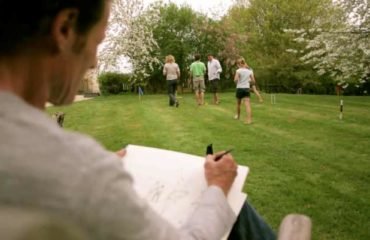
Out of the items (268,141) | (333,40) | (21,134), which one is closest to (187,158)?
(21,134)

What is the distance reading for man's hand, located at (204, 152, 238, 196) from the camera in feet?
5.13

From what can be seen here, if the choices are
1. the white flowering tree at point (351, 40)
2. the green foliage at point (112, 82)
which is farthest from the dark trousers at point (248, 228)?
the green foliage at point (112, 82)

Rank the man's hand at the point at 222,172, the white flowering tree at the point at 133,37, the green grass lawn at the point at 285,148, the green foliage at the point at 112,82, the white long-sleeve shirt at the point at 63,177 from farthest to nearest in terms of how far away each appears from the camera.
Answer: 1. the green foliage at the point at 112,82
2. the white flowering tree at the point at 133,37
3. the green grass lawn at the point at 285,148
4. the man's hand at the point at 222,172
5. the white long-sleeve shirt at the point at 63,177

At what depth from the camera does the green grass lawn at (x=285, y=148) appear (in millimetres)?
4672

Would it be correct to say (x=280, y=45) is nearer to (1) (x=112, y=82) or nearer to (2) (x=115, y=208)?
(1) (x=112, y=82)

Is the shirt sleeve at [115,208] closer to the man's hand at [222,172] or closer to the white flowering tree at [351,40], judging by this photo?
the man's hand at [222,172]

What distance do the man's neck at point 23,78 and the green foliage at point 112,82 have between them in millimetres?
28424

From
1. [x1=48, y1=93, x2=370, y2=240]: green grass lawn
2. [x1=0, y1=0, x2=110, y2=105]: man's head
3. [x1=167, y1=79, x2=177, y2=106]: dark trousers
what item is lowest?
[x1=48, y1=93, x2=370, y2=240]: green grass lawn

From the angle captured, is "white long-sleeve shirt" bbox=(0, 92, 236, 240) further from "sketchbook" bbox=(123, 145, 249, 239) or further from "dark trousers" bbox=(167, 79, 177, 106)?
"dark trousers" bbox=(167, 79, 177, 106)

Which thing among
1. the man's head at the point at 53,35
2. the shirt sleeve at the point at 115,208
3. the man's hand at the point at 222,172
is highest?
the man's head at the point at 53,35

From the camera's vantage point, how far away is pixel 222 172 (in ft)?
5.28

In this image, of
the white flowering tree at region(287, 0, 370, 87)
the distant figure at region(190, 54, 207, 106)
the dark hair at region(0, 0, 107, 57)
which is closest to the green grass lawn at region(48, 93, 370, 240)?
the distant figure at region(190, 54, 207, 106)

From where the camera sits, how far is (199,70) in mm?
15867

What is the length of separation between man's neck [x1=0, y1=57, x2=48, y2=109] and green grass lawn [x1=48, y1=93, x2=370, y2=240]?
3.60m
